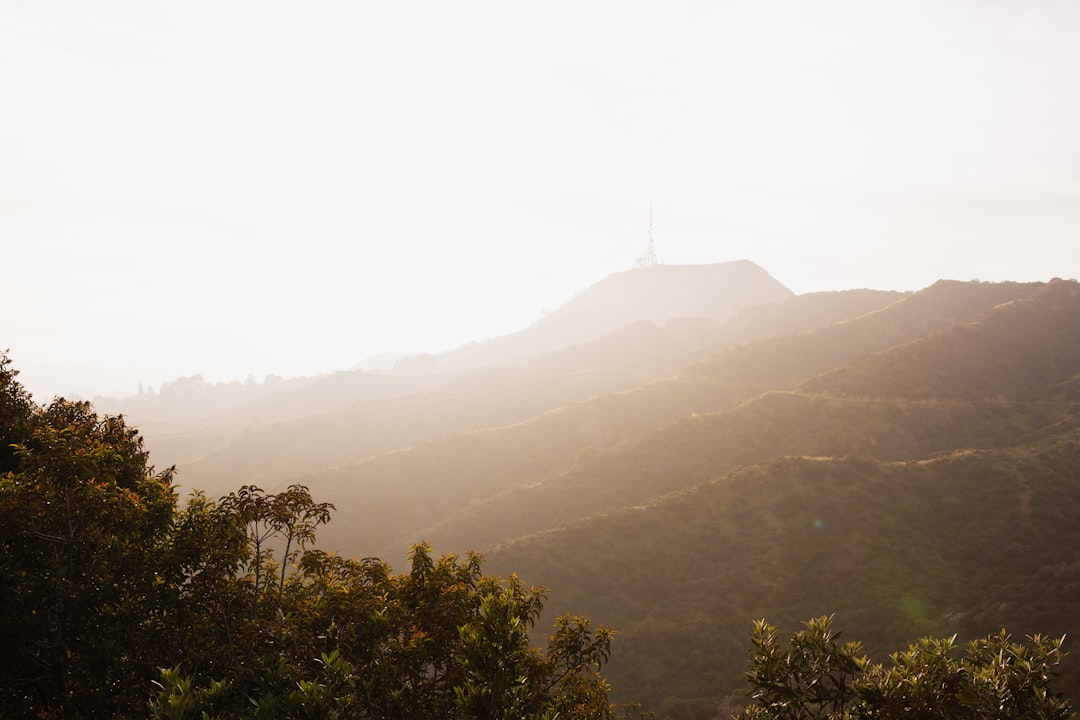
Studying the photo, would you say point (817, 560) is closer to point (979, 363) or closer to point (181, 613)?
point (181, 613)

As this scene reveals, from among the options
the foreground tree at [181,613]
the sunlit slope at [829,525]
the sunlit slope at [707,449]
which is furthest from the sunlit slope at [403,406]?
the foreground tree at [181,613]

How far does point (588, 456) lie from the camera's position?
230 ft

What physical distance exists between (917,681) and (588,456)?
203ft

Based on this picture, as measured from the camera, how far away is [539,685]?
36.7 feet

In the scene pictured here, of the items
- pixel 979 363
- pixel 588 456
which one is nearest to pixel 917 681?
pixel 588 456

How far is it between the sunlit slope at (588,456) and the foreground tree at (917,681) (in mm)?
48912

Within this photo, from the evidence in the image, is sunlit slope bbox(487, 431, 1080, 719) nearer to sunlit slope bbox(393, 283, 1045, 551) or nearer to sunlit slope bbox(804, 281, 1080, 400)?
sunlit slope bbox(393, 283, 1045, 551)

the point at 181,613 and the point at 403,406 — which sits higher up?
the point at 181,613

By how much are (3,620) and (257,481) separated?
89.3 metres

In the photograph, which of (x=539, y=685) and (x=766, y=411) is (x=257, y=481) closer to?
(x=766, y=411)

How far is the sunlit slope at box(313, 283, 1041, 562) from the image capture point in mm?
61375

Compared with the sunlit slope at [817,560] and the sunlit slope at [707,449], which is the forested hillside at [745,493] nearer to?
the sunlit slope at [817,560]

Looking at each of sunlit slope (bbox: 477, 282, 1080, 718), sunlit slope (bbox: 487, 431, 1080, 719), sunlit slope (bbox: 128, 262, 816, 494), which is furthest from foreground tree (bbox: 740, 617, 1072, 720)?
sunlit slope (bbox: 128, 262, 816, 494)

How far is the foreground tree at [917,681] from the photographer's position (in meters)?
7.84
